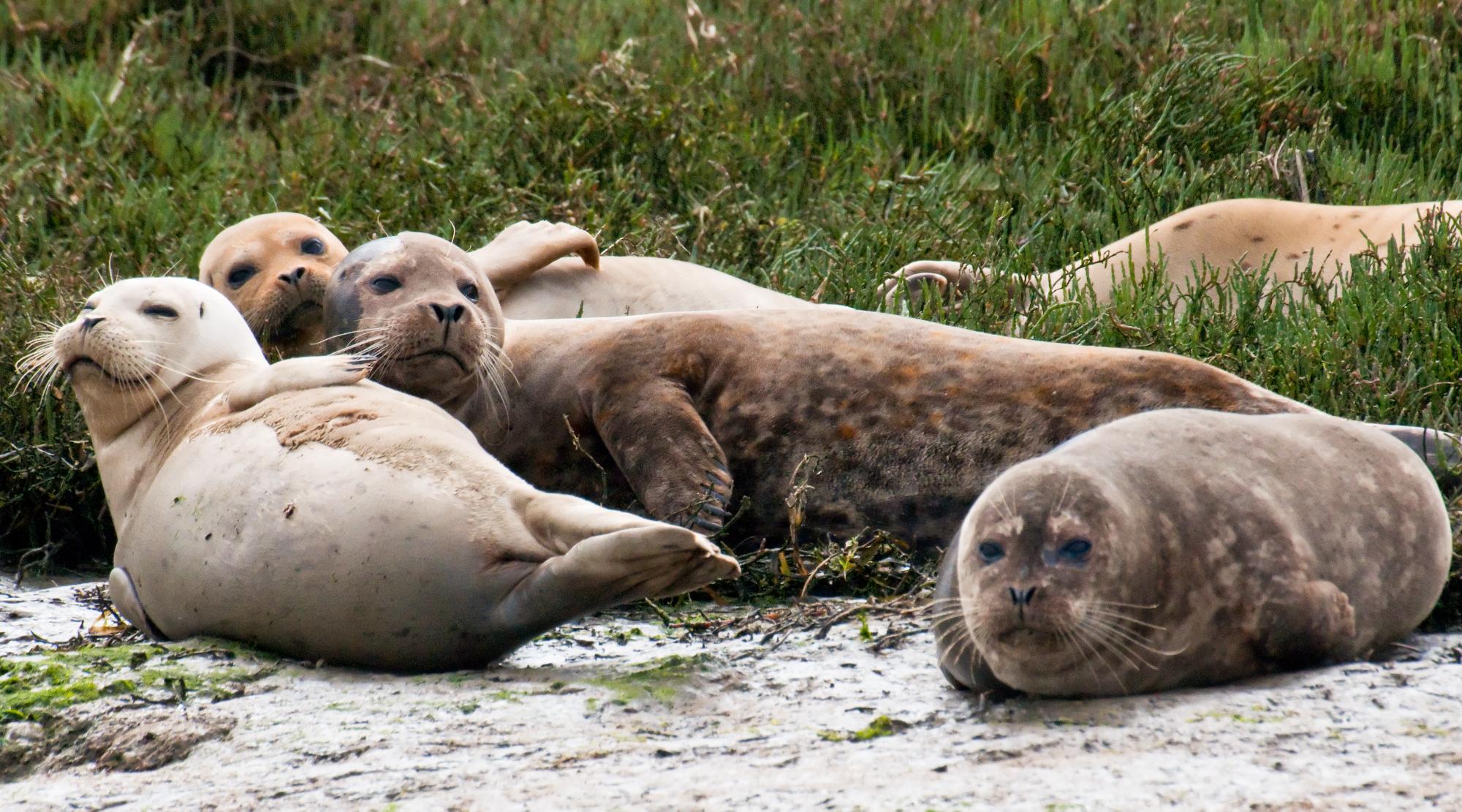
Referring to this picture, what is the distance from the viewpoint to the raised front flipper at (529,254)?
560 cm

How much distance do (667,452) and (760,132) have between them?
3713 millimetres

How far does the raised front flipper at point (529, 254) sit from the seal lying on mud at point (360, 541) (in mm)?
1810

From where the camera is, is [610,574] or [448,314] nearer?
[610,574]

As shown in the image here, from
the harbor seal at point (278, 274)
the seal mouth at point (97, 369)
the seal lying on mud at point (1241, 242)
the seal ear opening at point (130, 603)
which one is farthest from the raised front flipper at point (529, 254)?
the seal ear opening at point (130, 603)

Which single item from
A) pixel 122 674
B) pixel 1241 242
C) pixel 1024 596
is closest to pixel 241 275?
pixel 122 674

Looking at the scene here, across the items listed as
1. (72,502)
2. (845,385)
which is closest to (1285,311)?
(845,385)

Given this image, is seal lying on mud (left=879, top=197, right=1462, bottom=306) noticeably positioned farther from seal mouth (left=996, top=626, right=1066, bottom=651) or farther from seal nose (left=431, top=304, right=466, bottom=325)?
seal mouth (left=996, top=626, right=1066, bottom=651)

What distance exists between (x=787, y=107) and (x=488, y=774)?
5804 mm

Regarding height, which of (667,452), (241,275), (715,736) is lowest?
(715,736)

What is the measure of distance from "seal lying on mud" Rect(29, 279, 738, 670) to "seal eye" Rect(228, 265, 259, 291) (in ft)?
4.68

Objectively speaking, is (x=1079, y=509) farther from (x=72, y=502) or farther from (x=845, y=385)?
(x=72, y=502)

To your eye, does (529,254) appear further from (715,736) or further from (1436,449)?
(715,736)

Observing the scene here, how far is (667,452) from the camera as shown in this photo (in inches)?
162

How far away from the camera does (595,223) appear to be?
6680 mm
